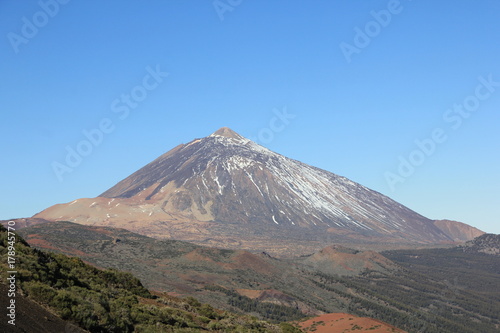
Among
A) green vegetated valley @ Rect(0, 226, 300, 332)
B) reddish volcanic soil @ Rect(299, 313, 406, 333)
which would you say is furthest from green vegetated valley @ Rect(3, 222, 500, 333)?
reddish volcanic soil @ Rect(299, 313, 406, 333)

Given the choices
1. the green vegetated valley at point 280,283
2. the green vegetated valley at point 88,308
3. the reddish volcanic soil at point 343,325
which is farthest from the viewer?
the green vegetated valley at point 280,283

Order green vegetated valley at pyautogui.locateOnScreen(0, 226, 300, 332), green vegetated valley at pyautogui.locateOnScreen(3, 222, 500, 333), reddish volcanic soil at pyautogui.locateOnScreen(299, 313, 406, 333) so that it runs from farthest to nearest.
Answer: green vegetated valley at pyautogui.locateOnScreen(3, 222, 500, 333)
reddish volcanic soil at pyautogui.locateOnScreen(299, 313, 406, 333)
green vegetated valley at pyautogui.locateOnScreen(0, 226, 300, 332)

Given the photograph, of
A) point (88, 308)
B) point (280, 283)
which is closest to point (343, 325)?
point (88, 308)

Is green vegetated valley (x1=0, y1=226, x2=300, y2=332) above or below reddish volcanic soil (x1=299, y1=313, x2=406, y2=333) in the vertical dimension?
above

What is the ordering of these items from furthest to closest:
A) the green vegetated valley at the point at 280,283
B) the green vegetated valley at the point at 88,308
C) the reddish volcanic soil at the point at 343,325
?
the green vegetated valley at the point at 280,283
the reddish volcanic soil at the point at 343,325
the green vegetated valley at the point at 88,308

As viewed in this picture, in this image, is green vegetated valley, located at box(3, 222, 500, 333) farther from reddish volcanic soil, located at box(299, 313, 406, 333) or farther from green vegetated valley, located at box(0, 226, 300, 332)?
reddish volcanic soil, located at box(299, 313, 406, 333)

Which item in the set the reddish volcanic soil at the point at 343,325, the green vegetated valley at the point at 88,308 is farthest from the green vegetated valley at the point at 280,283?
the reddish volcanic soil at the point at 343,325

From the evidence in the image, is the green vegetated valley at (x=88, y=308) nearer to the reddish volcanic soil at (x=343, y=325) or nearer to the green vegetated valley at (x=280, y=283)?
the green vegetated valley at (x=280, y=283)

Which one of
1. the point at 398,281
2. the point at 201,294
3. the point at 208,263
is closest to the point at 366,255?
the point at 398,281
